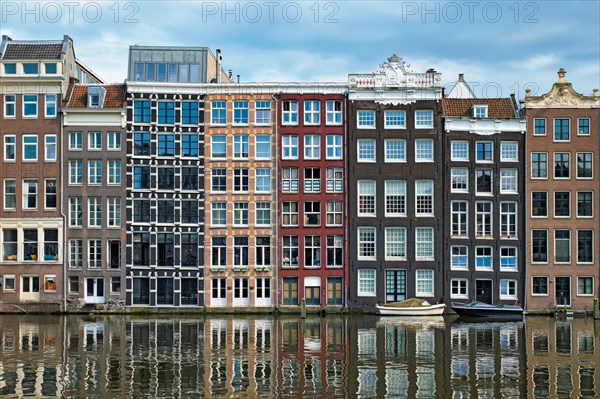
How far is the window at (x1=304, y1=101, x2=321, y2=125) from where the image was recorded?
75.1 metres

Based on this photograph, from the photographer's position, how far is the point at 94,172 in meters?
74.4

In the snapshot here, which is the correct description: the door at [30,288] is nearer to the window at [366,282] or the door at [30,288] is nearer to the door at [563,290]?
the window at [366,282]

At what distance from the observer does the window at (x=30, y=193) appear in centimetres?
7456

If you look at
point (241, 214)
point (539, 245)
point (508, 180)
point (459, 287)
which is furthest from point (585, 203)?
point (241, 214)

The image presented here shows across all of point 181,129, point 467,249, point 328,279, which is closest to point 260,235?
point 328,279

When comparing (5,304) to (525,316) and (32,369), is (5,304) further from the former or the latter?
(525,316)

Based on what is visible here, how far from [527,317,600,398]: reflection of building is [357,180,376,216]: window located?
17009 millimetres

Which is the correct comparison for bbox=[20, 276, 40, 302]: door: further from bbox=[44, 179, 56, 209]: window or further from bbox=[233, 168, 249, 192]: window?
bbox=[233, 168, 249, 192]: window

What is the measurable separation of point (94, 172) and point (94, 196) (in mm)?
2108

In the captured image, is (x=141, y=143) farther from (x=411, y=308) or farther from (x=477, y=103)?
(x=477, y=103)

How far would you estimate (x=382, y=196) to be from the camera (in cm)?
7419

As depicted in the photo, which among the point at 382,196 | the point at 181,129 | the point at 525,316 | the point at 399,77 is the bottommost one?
the point at 525,316

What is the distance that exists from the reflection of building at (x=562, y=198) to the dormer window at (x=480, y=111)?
12.1ft

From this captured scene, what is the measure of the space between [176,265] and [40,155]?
15329mm
